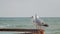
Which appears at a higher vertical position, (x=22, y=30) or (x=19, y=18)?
(x=22, y=30)

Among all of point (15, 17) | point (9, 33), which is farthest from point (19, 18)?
point (9, 33)

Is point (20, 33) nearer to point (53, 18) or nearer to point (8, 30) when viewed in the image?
point (8, 30)

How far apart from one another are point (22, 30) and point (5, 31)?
15cm

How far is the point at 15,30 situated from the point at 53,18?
38.7ft

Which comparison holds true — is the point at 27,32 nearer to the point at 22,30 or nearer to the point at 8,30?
the point at 22,30

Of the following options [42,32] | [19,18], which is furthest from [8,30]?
[19,18]

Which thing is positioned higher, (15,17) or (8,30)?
(8,30)

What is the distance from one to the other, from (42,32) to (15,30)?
0.23 metres

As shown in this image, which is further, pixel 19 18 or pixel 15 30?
pixel 19 18

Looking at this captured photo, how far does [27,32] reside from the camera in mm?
983

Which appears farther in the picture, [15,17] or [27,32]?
[15,17]

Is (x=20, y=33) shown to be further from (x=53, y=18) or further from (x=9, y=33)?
(x=53, y=18)

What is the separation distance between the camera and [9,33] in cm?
105

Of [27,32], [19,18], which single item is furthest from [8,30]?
[19,18]
